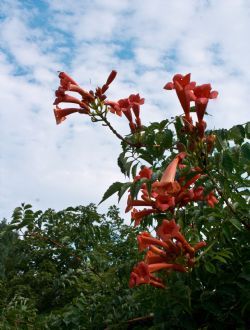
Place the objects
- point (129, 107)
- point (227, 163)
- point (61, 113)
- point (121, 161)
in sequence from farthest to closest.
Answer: point (61, 113)
point (129, 107)
point (121, 161)
point (227, 163)

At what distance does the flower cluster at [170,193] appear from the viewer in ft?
8.39

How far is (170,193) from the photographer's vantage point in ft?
8.68

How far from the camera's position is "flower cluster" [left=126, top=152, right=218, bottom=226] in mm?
2559

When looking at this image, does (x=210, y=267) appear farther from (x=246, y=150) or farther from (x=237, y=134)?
(x=237, y=134)

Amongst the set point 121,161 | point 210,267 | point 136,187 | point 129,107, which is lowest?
point 210,267

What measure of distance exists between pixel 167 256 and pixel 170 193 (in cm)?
38

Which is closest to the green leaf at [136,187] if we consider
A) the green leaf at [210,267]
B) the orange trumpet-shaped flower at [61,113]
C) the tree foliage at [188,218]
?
the tree foliage at [188,218]

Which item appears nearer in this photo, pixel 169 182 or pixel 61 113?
pixel 169 182

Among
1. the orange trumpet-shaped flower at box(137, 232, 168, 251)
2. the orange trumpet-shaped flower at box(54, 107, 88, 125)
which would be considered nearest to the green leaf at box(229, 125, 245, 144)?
the orange trumpet-shaped flower at box(137, 232, 168, 251)

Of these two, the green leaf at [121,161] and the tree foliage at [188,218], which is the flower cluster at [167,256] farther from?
the green leaf at [121,161]

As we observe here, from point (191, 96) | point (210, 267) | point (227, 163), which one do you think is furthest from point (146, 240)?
point (191, 96)

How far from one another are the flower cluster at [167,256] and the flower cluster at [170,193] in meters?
0.16

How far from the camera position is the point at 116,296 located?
3.69m

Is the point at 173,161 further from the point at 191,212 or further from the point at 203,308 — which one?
the point at 203,308
